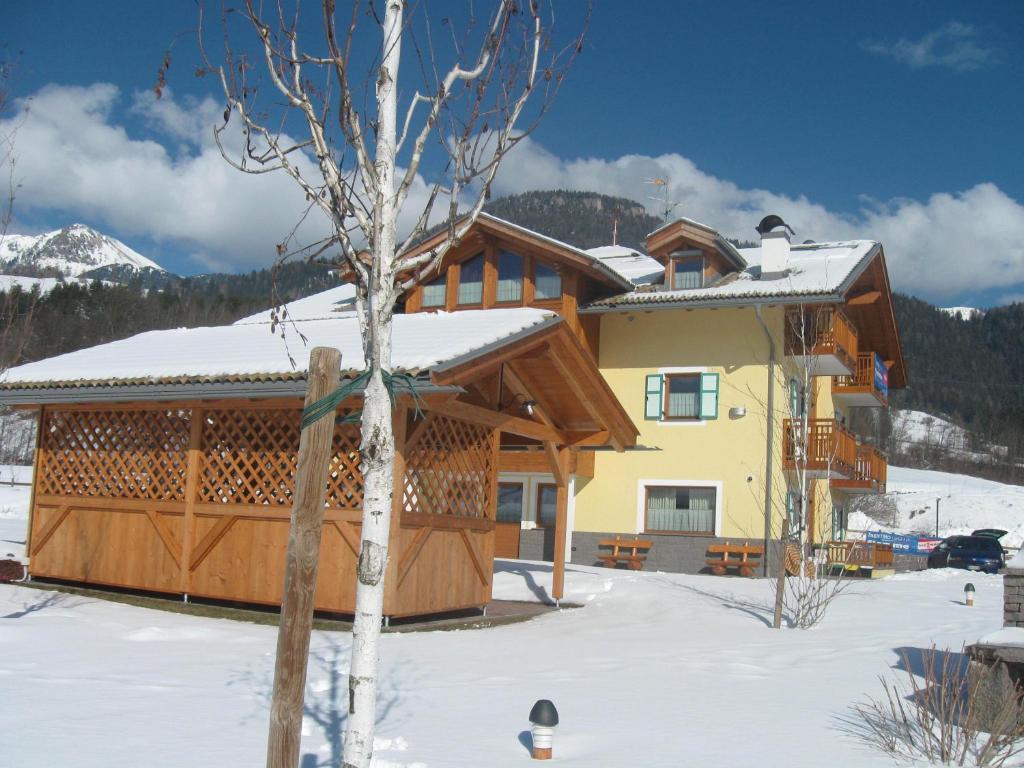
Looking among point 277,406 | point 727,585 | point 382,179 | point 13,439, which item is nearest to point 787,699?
point 382,179

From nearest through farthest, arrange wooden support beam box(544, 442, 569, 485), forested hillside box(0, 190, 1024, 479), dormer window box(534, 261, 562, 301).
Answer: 1. wooden support beam box(544, 442, 569, 485)
2. dormer window box(534, 261, 562, 301)
3. forested hillside box(0, 190, 1024, 479)

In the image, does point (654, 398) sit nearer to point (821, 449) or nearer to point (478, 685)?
point (821, 449)

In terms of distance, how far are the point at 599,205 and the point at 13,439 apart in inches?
3409

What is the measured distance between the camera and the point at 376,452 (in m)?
4.44

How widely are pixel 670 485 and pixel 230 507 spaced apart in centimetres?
1289

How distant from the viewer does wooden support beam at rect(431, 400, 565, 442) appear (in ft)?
36.8

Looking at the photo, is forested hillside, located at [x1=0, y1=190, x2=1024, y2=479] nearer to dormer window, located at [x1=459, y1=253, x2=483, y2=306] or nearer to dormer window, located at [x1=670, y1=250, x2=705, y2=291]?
dormer window, located at [x1=459, y1=253, x2=483, y2=306]

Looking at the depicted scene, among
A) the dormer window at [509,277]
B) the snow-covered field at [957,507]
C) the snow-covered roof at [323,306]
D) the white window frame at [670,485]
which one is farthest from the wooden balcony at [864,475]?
the snow-covered field at [957,507]

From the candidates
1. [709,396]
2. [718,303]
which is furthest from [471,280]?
[709,396]

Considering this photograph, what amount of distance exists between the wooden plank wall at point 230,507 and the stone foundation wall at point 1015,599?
18.5 ft

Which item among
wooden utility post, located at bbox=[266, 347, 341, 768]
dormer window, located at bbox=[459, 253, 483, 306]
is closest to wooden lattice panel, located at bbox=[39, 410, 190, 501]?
wooden utility post, located at bbox=[266, 347, 341, 768]

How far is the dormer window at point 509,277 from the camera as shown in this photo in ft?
75.0

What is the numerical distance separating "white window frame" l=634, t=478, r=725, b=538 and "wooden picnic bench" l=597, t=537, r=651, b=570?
33cm

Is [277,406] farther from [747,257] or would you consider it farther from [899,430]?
[899,430]
